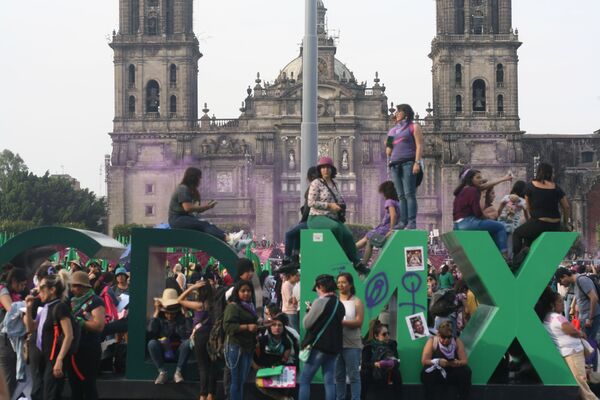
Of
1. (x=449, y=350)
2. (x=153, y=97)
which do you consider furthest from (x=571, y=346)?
(x=153, y=97)

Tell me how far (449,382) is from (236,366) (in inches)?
92.3

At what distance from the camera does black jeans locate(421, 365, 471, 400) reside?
11859 mm

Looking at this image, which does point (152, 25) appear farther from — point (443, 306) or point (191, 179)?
point (443, 306)

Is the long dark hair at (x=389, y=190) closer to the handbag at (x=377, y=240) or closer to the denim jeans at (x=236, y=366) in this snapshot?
the handbag at (x=377, y=240)

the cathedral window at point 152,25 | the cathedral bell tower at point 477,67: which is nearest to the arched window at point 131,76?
the cathedral window at point 152,25

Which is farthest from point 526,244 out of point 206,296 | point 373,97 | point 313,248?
point 373,97

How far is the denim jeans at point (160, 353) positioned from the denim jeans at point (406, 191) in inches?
125

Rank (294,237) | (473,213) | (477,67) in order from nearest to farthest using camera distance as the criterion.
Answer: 1. (473,213)
2. (294,237)
3. (477,67)

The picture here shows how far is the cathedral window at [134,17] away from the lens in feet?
234

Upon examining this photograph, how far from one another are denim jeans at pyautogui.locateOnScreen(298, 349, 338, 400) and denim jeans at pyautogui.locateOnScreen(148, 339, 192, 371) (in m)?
1.50

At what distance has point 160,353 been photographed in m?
12.2

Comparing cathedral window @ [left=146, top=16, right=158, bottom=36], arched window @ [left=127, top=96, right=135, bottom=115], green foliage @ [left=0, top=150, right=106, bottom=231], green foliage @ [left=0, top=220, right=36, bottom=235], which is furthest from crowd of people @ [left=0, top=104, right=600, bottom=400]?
green foliage @ [left=0, top=150, right=106, bottom=231]

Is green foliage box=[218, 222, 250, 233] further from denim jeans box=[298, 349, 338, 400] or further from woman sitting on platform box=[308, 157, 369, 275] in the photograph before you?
denim jeans box=[298, 349, 338, 400]

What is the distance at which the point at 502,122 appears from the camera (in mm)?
71125
